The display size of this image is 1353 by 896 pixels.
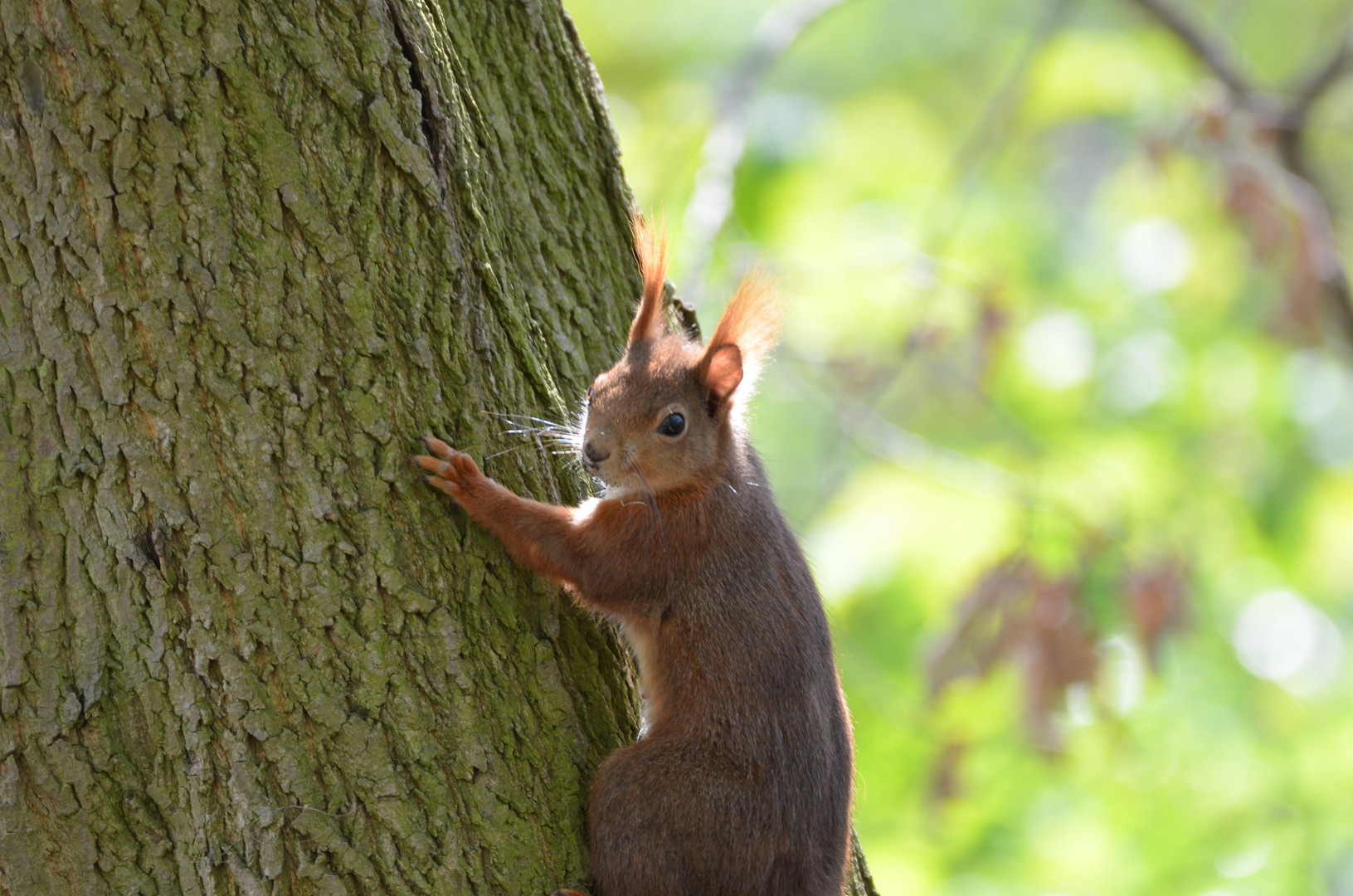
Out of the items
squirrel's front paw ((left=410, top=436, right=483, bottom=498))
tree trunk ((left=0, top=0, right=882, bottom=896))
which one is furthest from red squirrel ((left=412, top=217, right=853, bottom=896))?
tree trunk ((left=0, top=0, right=882, bottom=896))

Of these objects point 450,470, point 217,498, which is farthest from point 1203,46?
point 217,498

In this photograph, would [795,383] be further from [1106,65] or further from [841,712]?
[841,712]

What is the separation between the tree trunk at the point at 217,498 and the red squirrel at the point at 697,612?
0.74 ft

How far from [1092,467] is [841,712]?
3.02 metres

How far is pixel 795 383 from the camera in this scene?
650 centimetres

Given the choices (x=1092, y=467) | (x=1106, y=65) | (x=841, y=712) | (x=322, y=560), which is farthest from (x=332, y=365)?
(x=1106, y=65)

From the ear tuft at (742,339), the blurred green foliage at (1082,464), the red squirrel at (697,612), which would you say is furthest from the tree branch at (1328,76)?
the red squirrel at (697,612)

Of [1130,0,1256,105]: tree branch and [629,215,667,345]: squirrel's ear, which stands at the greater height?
[1130,0,1256,105]: tree branch

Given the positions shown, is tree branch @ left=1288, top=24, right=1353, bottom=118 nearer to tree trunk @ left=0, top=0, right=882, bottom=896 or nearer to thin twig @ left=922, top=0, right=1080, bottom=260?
thin twig @ left=922, top=0, right=1080, bottom=260

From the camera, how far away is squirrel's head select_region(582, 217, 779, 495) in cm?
262

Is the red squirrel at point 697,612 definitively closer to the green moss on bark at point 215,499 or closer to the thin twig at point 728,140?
the green moss on bark at point 215,499

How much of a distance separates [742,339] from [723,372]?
10cm

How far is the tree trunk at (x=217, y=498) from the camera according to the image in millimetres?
1930

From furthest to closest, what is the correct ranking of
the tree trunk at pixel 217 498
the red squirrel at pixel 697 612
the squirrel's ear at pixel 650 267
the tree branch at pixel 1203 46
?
1. the tree branch at pixel 1203 46
2. the squirrel's ear at pixel 650 267
3. the red squirrel at pixel 697 612
4. the tree trunk at pixel 217 498
